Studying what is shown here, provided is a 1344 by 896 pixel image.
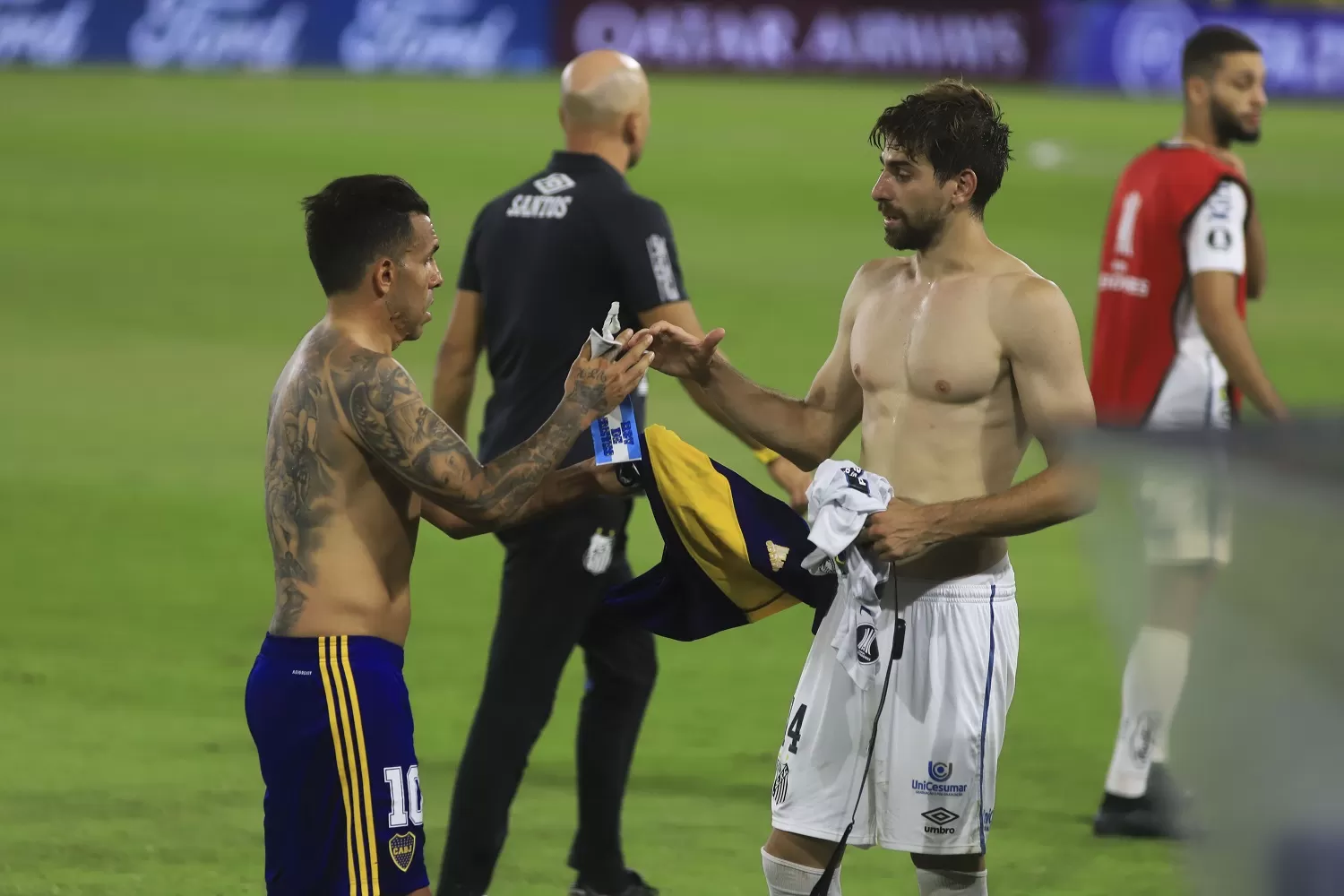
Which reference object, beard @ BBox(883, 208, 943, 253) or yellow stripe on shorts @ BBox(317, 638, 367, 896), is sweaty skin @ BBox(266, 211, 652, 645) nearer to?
yellow stripe on shorts @ BBox(317, 638, 367, 896)

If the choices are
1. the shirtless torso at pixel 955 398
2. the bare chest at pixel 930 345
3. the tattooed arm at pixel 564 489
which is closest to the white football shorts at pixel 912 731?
the shirtless torso at pixel 955 398

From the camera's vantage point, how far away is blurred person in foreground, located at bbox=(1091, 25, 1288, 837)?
23.6ft

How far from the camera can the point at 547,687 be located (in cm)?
626

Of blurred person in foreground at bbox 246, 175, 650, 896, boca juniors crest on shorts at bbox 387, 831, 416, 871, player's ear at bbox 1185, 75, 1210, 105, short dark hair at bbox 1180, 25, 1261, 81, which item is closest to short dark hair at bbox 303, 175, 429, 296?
blurred person in foreground at bbox 246, 175, 650, 896

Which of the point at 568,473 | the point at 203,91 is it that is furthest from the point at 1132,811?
the point at 203,91

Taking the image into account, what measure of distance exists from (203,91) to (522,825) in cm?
2887

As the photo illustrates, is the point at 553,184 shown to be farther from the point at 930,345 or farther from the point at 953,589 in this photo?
the point at 953,589

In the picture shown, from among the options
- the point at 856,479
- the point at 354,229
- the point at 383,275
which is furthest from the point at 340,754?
the point at 856,479

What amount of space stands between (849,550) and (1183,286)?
2964 millimetres

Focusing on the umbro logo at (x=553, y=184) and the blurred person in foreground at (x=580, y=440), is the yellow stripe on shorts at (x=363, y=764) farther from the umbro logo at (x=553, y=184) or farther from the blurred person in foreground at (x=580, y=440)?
the umbro logo at (x=553, y=184)

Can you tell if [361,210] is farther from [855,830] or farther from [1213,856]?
[1213,856]

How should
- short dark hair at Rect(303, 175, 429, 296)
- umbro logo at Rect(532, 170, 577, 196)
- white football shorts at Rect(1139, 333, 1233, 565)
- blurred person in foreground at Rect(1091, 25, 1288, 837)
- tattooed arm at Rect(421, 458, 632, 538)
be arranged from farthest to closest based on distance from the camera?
1. blurred person in foreground at Rect(1091, 25, 1288, 837)
2. umbro logo at Rect(532, 170, 577, 196)
3. tattooed arm at Rect(421, 458, 632, 538)
4. short dark hair at Rect(303, 175, 429, 296)
5. white football shorts at Rect(1139, 333, 1233, 565)

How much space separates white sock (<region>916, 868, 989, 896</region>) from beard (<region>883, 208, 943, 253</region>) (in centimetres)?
159

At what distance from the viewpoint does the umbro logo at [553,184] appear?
257 inches
